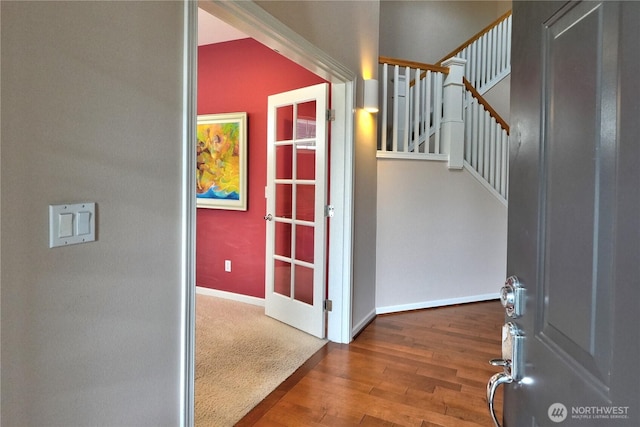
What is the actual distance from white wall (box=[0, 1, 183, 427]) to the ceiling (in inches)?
92.2

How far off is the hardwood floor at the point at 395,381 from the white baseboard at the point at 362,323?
48mm

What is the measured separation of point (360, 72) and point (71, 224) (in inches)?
101

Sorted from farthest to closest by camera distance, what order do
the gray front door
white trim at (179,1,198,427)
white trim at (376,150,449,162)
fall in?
white trim at (376,150,449,162)
white trim at (179,1,198,427)
the gray front door

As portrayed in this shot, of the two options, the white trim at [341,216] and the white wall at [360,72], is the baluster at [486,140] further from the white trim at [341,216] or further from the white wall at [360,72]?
the white trim at [341,216]

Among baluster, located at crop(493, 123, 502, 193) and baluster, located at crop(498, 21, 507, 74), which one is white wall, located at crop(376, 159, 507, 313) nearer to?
baluster, located at crop(493, 123, 502, 193)

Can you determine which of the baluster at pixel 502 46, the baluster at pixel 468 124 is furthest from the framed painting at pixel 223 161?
the baluster at pixel 502 46

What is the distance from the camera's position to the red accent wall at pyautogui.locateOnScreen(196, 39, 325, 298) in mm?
3812

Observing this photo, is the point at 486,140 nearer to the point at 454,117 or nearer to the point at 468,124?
the point at 468,124

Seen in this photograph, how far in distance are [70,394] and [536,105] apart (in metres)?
1.30

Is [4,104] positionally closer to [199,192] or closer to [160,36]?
[160,36]

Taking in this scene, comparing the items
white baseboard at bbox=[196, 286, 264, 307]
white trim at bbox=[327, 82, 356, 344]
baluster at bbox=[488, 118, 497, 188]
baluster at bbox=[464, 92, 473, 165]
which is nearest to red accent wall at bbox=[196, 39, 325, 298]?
white baseboard at bbox=[196, 286, 264, 307]

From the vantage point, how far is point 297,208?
3.27 meters

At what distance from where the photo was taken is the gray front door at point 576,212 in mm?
491

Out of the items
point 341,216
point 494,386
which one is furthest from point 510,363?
point 341,216
